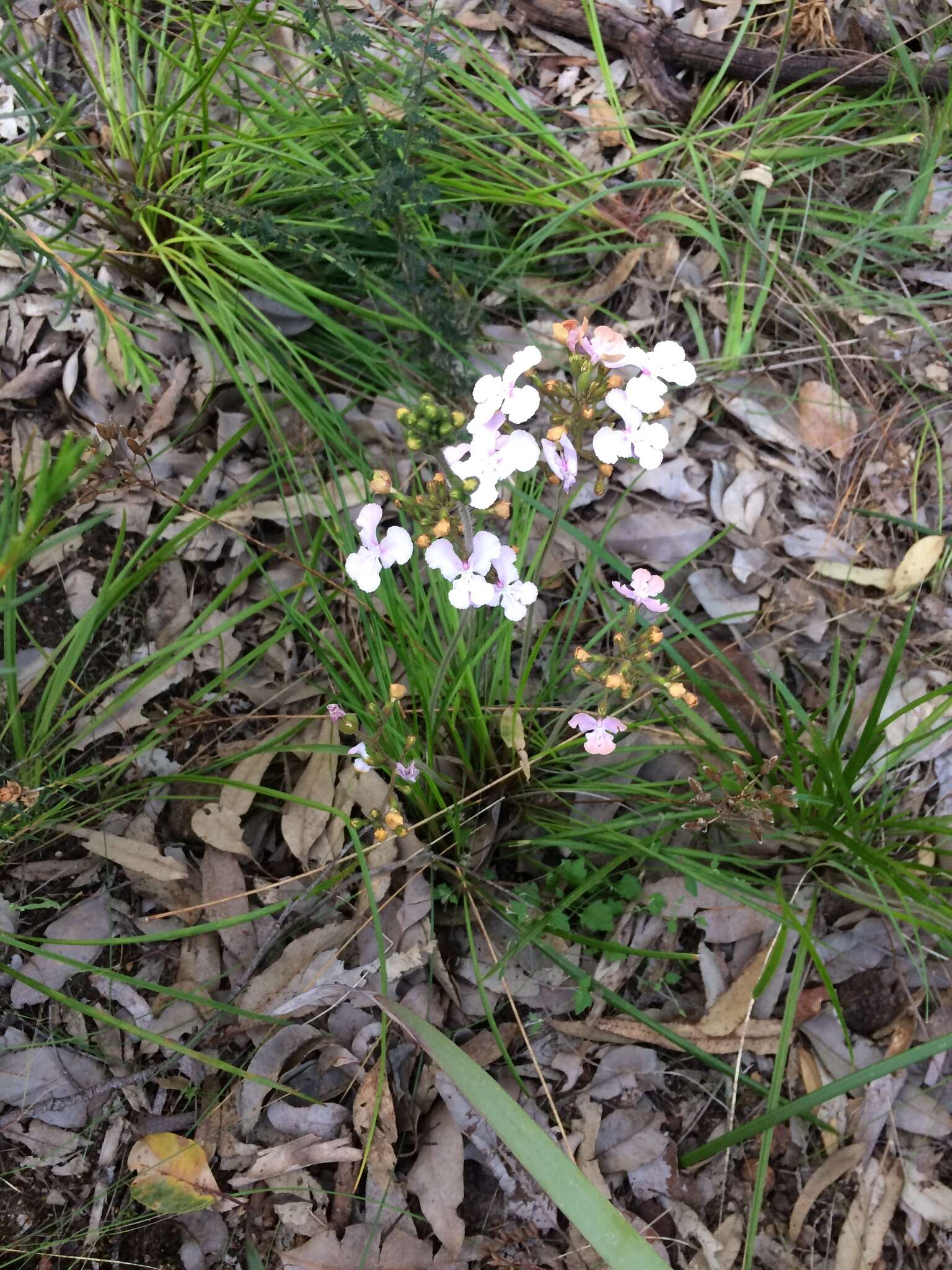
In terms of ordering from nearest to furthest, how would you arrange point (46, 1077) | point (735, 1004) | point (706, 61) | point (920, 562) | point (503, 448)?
1. point (503, 448)
2. point (46, 1077)
3. point (735, 1004)
4. point (920, 562)
5. point (706, 61)

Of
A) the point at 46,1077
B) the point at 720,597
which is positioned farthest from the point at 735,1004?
the point at 46,1077

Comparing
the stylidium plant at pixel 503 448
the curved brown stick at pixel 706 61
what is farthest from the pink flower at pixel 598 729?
the curved brown stick at pixel 706 61

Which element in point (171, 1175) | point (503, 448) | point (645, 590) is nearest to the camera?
point (503, 448)

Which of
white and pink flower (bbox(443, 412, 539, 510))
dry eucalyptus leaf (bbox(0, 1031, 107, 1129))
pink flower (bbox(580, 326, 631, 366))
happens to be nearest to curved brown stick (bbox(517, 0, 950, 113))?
pink flower (bbox(580, 326, 631, 366))

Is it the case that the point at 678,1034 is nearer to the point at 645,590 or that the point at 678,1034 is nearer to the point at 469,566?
the point at 645,590

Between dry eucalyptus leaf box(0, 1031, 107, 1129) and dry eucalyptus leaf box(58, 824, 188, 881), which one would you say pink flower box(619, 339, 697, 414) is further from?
dry eucalyptus leaf box(0, 1031, 107, 1129)
